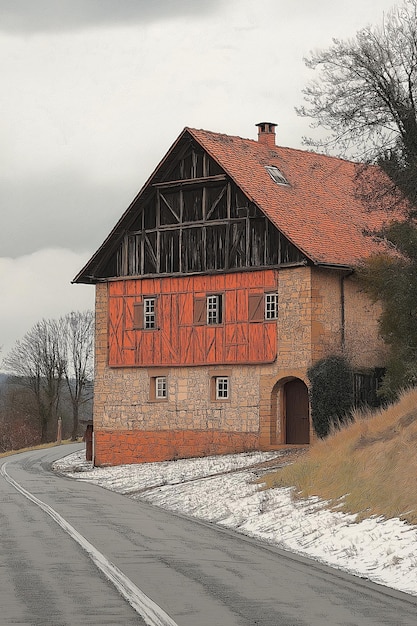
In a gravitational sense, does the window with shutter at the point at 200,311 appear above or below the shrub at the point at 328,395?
above

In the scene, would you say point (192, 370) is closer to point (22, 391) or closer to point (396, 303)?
point (396, 303)

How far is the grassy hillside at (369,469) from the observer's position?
19453 millimetres

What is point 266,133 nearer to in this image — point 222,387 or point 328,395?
point 222,387

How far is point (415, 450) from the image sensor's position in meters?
21.8

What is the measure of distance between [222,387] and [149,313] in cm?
459

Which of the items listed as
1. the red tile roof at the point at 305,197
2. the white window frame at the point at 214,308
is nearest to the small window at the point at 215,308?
the white window frame at the point at 214,308

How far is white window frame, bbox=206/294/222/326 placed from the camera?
136 feet

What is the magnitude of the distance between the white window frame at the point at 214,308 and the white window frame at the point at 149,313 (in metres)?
2.70

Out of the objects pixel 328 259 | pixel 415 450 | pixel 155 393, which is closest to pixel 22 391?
pixel 155 393

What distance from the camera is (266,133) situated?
46906 millimetres

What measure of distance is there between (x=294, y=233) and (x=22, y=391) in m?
61.7

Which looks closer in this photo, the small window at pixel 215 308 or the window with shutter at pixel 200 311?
the small window at pixel 215 308

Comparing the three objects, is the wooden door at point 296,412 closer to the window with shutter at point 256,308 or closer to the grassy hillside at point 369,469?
the window with shutter at point 256,308

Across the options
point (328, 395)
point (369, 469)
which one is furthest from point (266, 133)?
point (369, 469)
